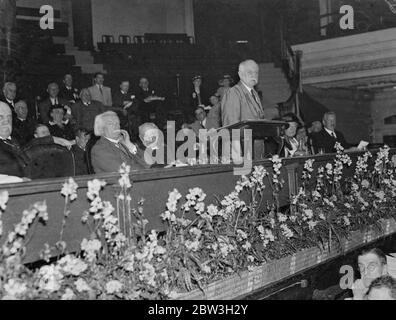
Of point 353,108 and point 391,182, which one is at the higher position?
point 353,108

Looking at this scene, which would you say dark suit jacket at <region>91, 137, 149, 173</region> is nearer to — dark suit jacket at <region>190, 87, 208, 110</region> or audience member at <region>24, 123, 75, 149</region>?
audience member at <region>24, 123, 75, 149</region>

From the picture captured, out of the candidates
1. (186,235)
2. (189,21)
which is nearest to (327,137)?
(186,235)

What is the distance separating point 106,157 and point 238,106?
1.24 m

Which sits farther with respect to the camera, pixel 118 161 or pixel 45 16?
pixel 45 16

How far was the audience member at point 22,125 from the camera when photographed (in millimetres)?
6777

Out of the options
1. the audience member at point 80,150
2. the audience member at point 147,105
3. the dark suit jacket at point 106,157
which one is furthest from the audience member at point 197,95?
the dark suit jacket at point 106,157

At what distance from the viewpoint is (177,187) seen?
3582mm

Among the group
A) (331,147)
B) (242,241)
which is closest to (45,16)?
(331,147)

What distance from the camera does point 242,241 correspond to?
3.68 metres

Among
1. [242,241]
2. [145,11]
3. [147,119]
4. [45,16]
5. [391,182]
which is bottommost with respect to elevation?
[242,241]

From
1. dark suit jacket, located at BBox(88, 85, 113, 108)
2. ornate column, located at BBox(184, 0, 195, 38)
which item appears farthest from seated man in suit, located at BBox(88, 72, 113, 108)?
ornate column, located at BBox(184, 0, 195, 38)

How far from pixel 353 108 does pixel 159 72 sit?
6.24 m

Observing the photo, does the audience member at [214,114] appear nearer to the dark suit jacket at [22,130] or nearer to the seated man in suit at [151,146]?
the dark suit jacket at [22,130]
